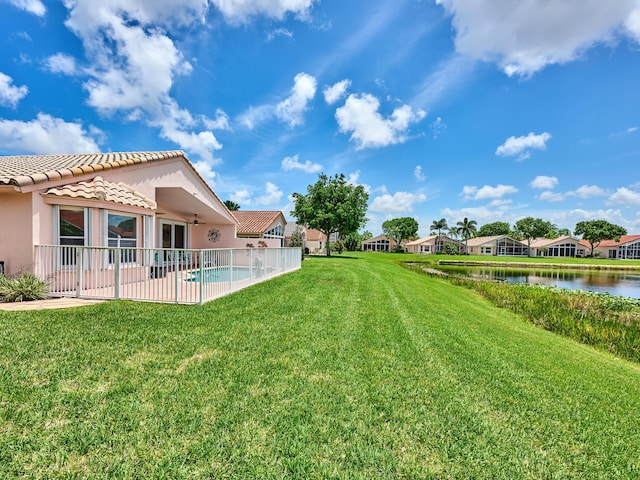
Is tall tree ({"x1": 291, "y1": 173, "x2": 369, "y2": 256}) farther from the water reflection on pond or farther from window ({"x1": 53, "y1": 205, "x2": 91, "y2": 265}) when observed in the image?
window ({"x1": 53, "y1": 205, "x2": 91, "y2": 265})

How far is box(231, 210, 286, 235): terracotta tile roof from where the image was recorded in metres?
23.8

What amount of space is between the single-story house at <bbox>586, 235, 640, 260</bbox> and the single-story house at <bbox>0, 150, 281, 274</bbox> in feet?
285

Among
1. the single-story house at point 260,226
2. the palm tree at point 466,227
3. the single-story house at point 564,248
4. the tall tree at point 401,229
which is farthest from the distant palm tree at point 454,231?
the single-story house at point 260,226

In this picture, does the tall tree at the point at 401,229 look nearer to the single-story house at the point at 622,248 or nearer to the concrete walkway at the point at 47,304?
the single-story house at the point at 622,248

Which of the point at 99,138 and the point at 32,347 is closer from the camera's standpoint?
the point at 32,347

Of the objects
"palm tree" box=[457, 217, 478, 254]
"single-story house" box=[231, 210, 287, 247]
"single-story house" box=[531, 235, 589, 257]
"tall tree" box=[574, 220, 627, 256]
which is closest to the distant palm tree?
"palm tree" box=[457, 217, 478, 254]

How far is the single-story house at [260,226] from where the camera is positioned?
76.9 ft

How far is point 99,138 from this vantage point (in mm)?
19781

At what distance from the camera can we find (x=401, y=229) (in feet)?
232

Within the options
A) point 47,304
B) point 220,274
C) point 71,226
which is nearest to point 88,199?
point 71,226

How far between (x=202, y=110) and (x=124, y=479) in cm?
1856

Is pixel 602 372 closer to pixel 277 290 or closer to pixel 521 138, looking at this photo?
pixel 277 290

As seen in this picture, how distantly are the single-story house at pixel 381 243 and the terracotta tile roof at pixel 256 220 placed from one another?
50617 millimetres

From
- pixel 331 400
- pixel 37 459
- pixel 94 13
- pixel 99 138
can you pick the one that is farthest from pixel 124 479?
pixel 99 138
